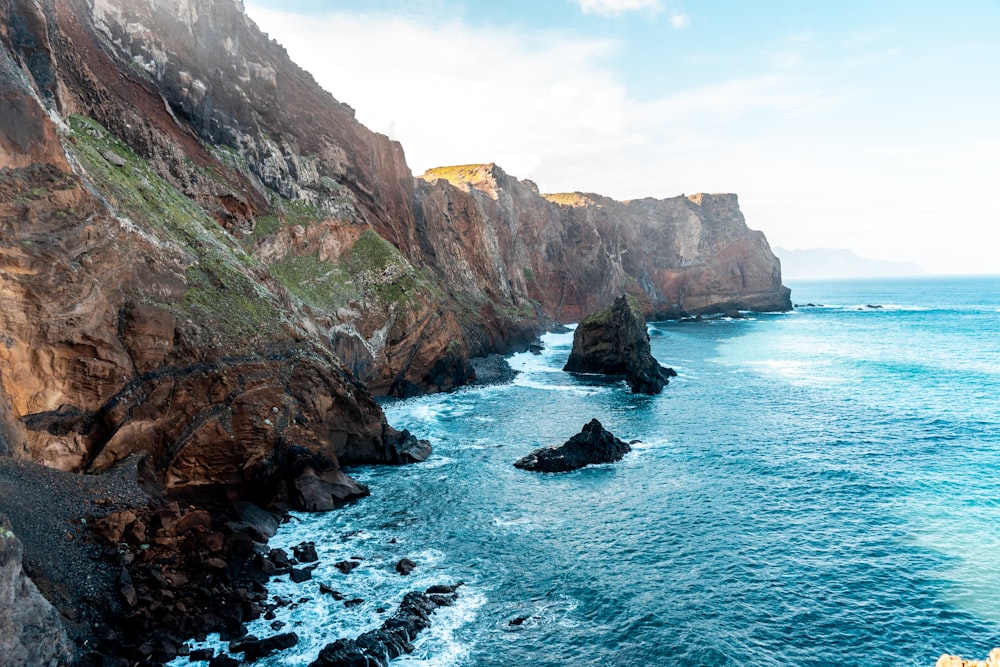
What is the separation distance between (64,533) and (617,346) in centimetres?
5616

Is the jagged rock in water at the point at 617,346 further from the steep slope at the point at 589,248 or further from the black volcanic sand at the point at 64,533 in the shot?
the black volcanic sand at the point at 64,533

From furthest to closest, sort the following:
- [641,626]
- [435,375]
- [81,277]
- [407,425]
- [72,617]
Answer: [435,375] < [407,425] < [81,277] < [641,626] < [72,617]

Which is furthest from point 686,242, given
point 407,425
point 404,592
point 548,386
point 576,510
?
point 404,592

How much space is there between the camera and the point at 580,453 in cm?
3725

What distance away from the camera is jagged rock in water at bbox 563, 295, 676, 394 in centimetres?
6138

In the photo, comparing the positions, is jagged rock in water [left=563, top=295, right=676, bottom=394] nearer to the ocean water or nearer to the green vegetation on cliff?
the ocean water

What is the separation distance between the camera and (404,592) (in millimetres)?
21953

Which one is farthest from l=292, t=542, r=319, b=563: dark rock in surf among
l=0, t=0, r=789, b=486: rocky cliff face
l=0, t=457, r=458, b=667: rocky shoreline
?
l=0, t=0, r=789, b=486: rocky cliff face

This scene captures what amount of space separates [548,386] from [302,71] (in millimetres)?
45117

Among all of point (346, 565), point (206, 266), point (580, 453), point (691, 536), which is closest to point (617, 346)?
point (580, 453)

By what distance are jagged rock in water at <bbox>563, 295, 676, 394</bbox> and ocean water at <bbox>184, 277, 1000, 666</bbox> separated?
8.76 meters

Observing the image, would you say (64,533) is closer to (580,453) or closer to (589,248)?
(580,453)

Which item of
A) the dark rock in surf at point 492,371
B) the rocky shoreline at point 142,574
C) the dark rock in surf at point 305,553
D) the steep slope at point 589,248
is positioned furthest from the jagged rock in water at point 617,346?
the rocky shoreline at point 142,574

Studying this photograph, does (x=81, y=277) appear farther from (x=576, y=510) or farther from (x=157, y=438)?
(x=576, y=510)
